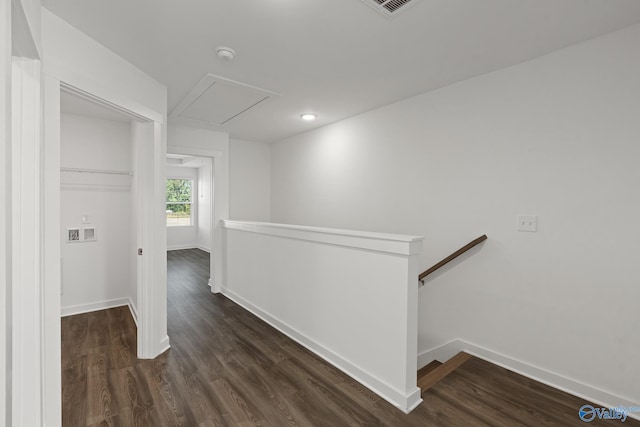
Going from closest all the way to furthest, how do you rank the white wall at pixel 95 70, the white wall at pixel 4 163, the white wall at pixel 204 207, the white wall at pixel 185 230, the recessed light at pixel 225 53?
the white wall at pixel 4 163
the white wall at pixel 95 70
the recessed light at pixel 225 53
the white wall at pixel 204 207
the white wall at pixel 185 230

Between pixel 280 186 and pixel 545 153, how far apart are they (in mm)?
3744

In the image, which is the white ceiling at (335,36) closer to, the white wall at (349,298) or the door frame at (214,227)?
the white wall at (349,298)

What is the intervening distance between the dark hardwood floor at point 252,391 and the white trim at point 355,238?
3.36 feet

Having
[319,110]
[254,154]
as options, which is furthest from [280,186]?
[319,110]

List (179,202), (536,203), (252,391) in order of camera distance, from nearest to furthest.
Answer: (252,391) < (536,203) < (179,202)

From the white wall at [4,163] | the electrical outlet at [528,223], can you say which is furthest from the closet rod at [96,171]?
the electrical outlet at [528,223]

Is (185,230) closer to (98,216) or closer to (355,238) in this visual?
(98,216)

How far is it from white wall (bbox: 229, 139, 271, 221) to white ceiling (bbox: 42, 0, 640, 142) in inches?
85.1

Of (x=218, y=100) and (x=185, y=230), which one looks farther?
(x=185, y=230)

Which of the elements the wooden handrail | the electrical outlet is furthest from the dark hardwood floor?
the electrical outlet

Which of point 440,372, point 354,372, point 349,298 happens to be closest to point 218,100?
point 349,298

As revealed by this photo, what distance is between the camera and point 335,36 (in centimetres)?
201

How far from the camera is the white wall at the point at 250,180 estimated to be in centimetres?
493

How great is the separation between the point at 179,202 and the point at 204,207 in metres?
0.88
